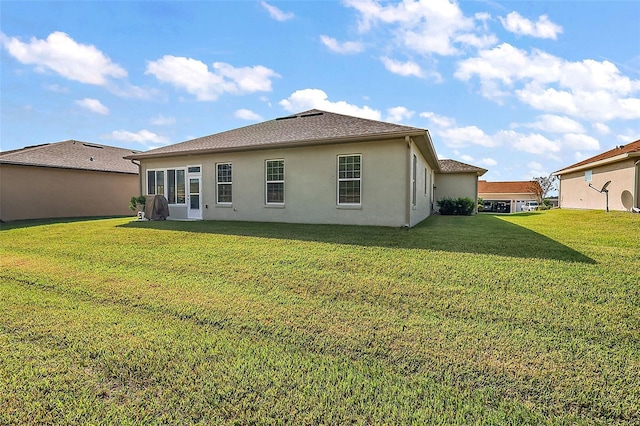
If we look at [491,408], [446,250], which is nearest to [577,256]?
[446,250]

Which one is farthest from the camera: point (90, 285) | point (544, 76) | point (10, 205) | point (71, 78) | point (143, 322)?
point (10, 205)

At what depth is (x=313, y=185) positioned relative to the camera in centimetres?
1134

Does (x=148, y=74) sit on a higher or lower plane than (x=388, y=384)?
higher

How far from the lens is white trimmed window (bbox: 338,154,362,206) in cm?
1069

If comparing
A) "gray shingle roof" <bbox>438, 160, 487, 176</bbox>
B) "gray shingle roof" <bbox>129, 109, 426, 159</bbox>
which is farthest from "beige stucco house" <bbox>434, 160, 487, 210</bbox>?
"gray shingle roof" <bbox>129, 109, 426, 159</bbox>

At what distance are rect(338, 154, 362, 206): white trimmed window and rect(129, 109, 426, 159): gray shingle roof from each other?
2.58ft

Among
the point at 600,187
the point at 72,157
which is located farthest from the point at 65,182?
the point at 600,187

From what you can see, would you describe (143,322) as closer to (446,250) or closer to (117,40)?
(446,250)

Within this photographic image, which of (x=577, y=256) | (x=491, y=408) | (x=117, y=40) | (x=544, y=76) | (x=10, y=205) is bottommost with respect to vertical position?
(x=491, y=408)

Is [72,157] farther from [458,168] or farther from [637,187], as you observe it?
[637,187]

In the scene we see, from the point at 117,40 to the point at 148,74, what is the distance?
6.99 ft

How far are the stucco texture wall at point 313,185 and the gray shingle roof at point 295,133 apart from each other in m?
0.45

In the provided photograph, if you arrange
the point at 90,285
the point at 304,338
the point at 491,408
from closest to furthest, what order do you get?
the point at 491,408, the point at 304,338, the point at 90,285

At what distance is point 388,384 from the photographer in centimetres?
257
